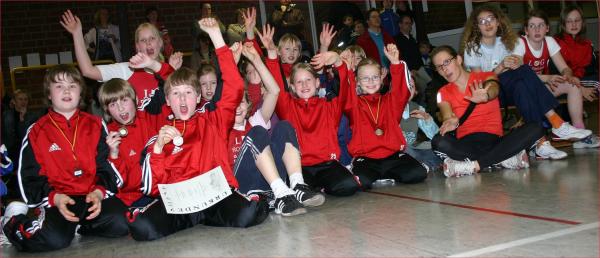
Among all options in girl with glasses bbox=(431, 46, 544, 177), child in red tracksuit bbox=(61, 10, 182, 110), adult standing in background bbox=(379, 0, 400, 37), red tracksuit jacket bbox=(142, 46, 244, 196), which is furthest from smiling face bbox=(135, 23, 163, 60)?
adult standing in background bbox=(379, 0, 400, 37)

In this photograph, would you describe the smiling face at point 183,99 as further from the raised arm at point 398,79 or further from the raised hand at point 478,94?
the raised hand at point 478,94

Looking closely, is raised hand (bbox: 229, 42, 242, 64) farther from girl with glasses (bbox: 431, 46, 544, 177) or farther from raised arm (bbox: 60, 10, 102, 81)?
girl with glasses (bbox: 431, 46, 544, 177)

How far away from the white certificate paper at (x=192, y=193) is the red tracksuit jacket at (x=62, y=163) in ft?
1.68

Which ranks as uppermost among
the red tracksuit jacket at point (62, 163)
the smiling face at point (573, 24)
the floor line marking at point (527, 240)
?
the smiling face at point (573, 24)

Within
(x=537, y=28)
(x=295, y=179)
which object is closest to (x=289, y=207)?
(x=295, y=179)

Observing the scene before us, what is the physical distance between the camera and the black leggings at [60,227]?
3490 millimetres

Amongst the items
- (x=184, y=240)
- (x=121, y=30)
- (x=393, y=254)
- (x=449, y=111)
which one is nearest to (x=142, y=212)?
(x=184, y=240)

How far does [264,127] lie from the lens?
4328 mm

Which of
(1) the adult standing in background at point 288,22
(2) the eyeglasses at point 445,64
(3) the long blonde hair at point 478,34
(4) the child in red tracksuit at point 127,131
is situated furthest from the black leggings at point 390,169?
(1) the adult standing in background at point 288,22

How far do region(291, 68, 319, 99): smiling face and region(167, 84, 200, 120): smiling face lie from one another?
3.33ft

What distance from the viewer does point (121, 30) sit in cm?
721

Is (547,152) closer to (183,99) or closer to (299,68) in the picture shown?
(299,68)

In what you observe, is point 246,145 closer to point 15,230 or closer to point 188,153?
point 188,153

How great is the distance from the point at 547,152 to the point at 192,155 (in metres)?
2.78
